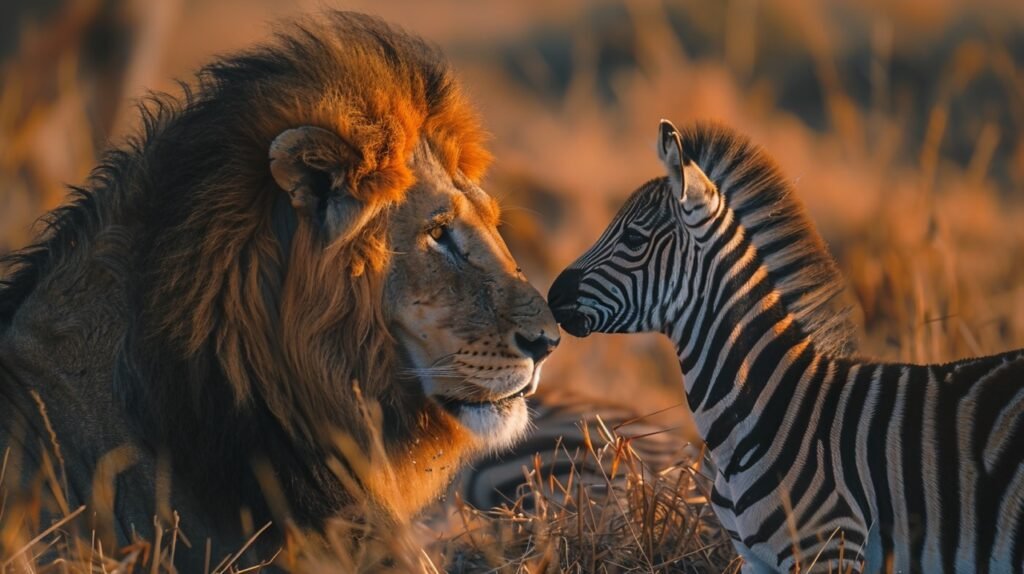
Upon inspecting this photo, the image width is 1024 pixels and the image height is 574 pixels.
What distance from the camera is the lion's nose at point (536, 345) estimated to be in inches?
150

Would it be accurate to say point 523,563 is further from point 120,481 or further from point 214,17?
point 214,17

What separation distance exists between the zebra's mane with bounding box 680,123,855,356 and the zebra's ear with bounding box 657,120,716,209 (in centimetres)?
13

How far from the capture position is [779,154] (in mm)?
11141

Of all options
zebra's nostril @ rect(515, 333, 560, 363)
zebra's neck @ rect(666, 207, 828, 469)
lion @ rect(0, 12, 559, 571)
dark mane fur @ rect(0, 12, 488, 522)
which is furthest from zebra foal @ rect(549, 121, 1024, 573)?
dark mane fur @ rect(0, 12, 488, 522)

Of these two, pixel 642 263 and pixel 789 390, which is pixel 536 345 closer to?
pixel 642 263

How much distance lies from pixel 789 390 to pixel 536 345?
0.63 meters

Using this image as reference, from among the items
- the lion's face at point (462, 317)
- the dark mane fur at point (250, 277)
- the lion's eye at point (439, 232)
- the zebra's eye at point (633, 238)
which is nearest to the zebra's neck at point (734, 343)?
the zebra's eye at point (633, 238)

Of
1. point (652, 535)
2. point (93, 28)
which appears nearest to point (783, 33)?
point (93, 28)

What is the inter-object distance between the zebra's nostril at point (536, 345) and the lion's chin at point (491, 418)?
155 millimetres

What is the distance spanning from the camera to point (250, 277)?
3.78 metres

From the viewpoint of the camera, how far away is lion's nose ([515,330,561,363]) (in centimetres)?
382

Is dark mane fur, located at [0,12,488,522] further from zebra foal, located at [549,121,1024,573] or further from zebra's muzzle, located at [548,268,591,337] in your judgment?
zebra foal, located at [549,121,1024,573]

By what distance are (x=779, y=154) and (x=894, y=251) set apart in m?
3.92

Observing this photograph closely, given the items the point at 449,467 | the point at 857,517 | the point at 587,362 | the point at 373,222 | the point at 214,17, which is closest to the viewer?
the point at 857,517
